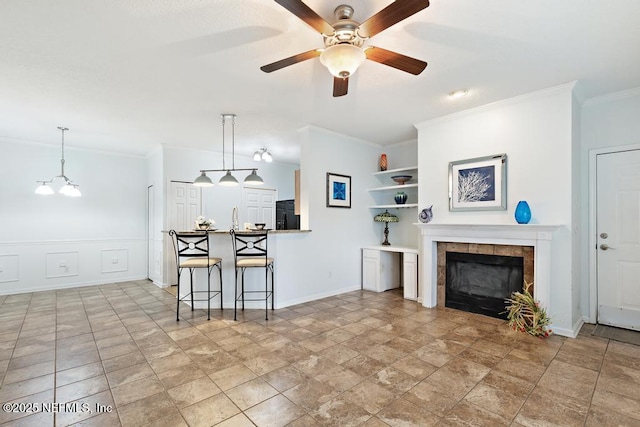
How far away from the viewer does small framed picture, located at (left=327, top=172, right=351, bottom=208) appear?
4.92 meters

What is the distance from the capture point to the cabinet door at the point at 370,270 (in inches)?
204

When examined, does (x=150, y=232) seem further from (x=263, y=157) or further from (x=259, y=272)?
(x=259, y=272)

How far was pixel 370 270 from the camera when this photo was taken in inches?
209

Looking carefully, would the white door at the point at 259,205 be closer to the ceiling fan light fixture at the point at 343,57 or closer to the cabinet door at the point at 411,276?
the cabinet door at the point at 411,276

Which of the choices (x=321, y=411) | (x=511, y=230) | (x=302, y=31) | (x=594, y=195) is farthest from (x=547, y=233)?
(x=302, y=31)

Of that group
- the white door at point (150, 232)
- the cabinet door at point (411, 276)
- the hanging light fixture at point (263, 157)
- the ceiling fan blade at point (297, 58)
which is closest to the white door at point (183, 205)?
the white door at point (150, 232)

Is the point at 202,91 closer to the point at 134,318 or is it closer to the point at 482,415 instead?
the point at 134,318

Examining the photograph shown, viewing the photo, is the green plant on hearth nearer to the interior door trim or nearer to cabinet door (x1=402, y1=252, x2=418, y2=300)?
the interior door trim

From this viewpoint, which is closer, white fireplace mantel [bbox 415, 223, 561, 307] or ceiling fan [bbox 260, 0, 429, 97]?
ceiling fan [bbox 260, 0, 429, 97]

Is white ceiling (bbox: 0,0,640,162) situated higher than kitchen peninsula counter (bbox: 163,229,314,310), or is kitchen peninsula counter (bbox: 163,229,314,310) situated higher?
white ceiling (bbox: 0,0,640,162)

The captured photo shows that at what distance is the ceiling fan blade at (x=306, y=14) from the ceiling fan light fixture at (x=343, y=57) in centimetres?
12

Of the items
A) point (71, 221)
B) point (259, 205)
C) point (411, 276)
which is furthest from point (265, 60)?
point (71, 221)

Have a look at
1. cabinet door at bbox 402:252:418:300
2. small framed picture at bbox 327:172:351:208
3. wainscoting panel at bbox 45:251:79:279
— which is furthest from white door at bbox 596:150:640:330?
wainscoting panel at bbox 45:251:79:279

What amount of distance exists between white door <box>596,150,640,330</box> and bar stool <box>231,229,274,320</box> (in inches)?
160
